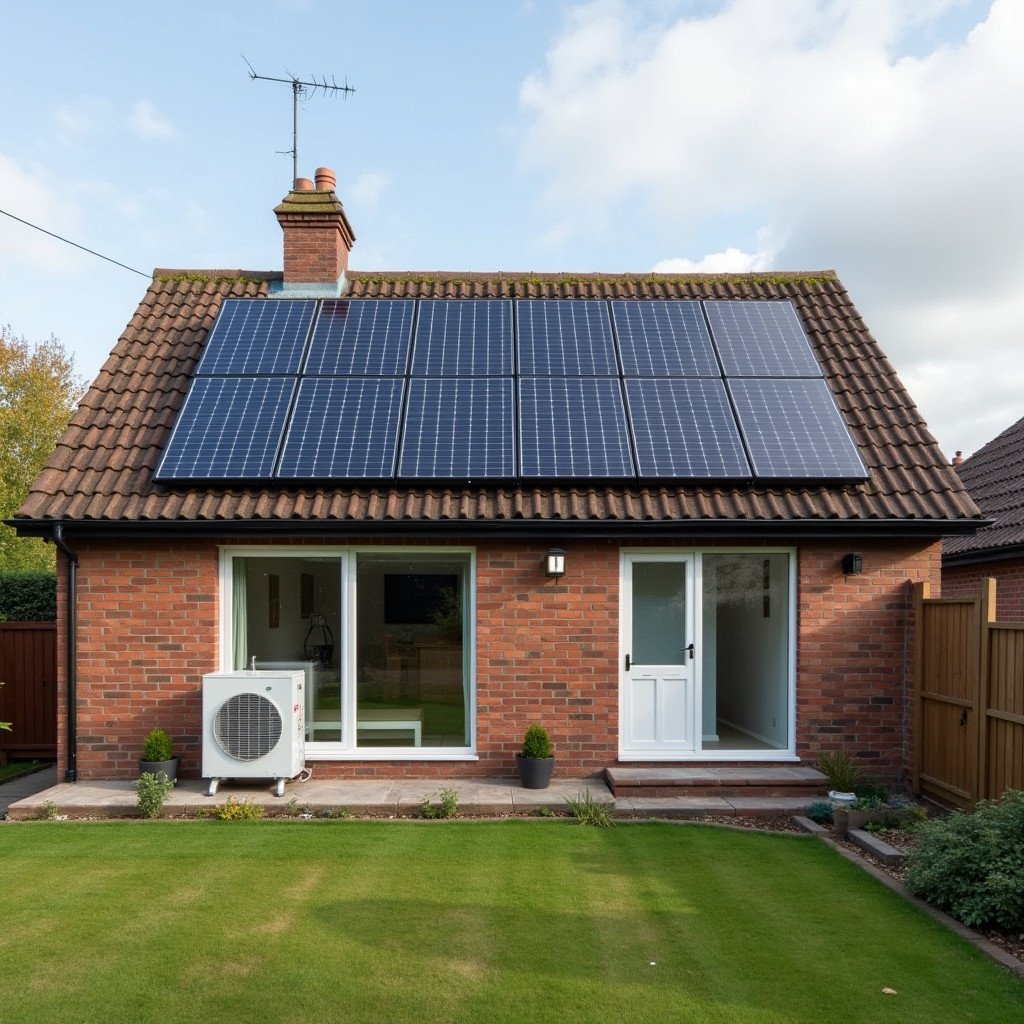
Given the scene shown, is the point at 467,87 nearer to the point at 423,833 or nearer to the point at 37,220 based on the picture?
the point at 37,220

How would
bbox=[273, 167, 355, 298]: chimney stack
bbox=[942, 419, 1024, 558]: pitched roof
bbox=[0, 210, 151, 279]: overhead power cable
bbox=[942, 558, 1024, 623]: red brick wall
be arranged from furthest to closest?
bbox=[273, 167, 355, 298]: chimney stack < bbox=[0, 210, 151, 279]: overhead power cable < bbox=[942, 419, 1024, 558]: pitched roof < bbox=[942, 558, 1024, 623]: red brick wall

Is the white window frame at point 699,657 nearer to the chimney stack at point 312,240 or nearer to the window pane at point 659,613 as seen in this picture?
the window pane at point 659,613

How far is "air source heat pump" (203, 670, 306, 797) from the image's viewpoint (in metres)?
8.11

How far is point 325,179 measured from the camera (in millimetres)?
11695

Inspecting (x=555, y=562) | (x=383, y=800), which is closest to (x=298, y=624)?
(x=383, y=800)

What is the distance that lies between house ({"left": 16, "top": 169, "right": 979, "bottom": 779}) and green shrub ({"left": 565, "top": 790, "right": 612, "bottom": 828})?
927mm

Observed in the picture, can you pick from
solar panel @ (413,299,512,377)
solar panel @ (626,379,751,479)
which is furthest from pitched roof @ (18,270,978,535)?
solar panel @ (413,299,512,377)

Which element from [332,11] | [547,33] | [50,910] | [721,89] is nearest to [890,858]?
[50,910]

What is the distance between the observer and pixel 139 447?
361 inches

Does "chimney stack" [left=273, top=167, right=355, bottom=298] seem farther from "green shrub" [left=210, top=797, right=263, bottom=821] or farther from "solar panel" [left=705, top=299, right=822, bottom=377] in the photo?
"green shrub" [left=210, top=797, right=263, bottom=821]

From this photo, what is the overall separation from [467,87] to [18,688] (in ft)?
32.7

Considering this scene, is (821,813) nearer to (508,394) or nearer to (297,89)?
(508,394)

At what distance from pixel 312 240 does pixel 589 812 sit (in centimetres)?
829

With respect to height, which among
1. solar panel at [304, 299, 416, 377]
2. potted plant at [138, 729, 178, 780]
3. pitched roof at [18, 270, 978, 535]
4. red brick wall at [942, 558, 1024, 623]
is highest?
solar panel at [304, 299, 416, 377]
